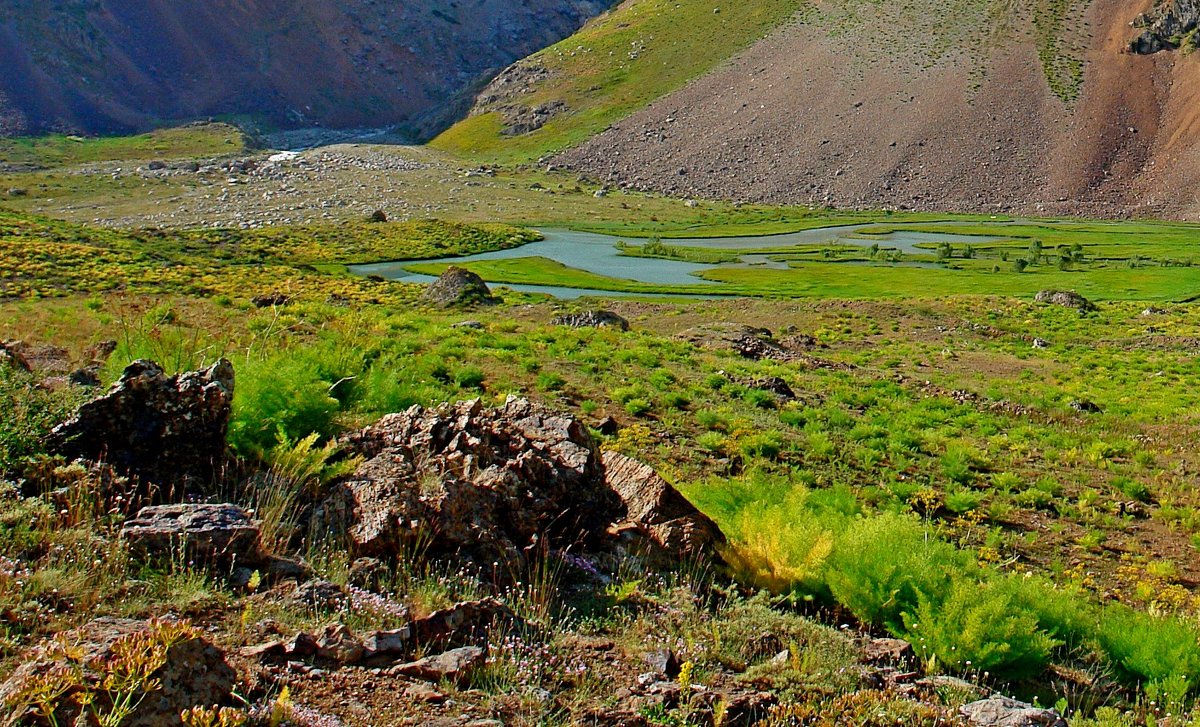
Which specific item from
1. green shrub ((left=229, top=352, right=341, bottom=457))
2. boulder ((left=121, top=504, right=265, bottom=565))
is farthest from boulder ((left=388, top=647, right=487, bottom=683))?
green shrub ((left=229, top=352, right=341, bottom=457))

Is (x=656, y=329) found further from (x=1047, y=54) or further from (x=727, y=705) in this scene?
(x=1047, y=54)

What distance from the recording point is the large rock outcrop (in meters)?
6.73

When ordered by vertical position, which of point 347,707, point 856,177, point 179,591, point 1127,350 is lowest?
point 1127,350

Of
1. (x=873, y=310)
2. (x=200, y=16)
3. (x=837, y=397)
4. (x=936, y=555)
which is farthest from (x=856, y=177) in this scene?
(x=200, y=16)

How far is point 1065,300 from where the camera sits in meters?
49.1

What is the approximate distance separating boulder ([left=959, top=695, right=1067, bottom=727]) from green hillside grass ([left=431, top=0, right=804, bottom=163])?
13783 cm

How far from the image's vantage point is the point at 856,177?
379 ft

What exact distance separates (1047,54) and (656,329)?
408 feet

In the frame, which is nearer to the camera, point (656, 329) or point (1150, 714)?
point (1150, 714)

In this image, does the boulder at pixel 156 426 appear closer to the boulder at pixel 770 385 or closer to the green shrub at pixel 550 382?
the green shrub at pixel 550 382

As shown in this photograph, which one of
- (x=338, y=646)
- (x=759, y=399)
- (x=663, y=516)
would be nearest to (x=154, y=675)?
(x=338, y=646)

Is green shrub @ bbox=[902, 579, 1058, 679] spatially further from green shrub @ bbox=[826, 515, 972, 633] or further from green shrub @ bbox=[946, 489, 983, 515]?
green shrub @ bbox=[946, 489, 983, 515]

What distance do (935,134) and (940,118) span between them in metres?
3.74

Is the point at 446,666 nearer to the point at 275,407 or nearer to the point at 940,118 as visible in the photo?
the point at 275,407
